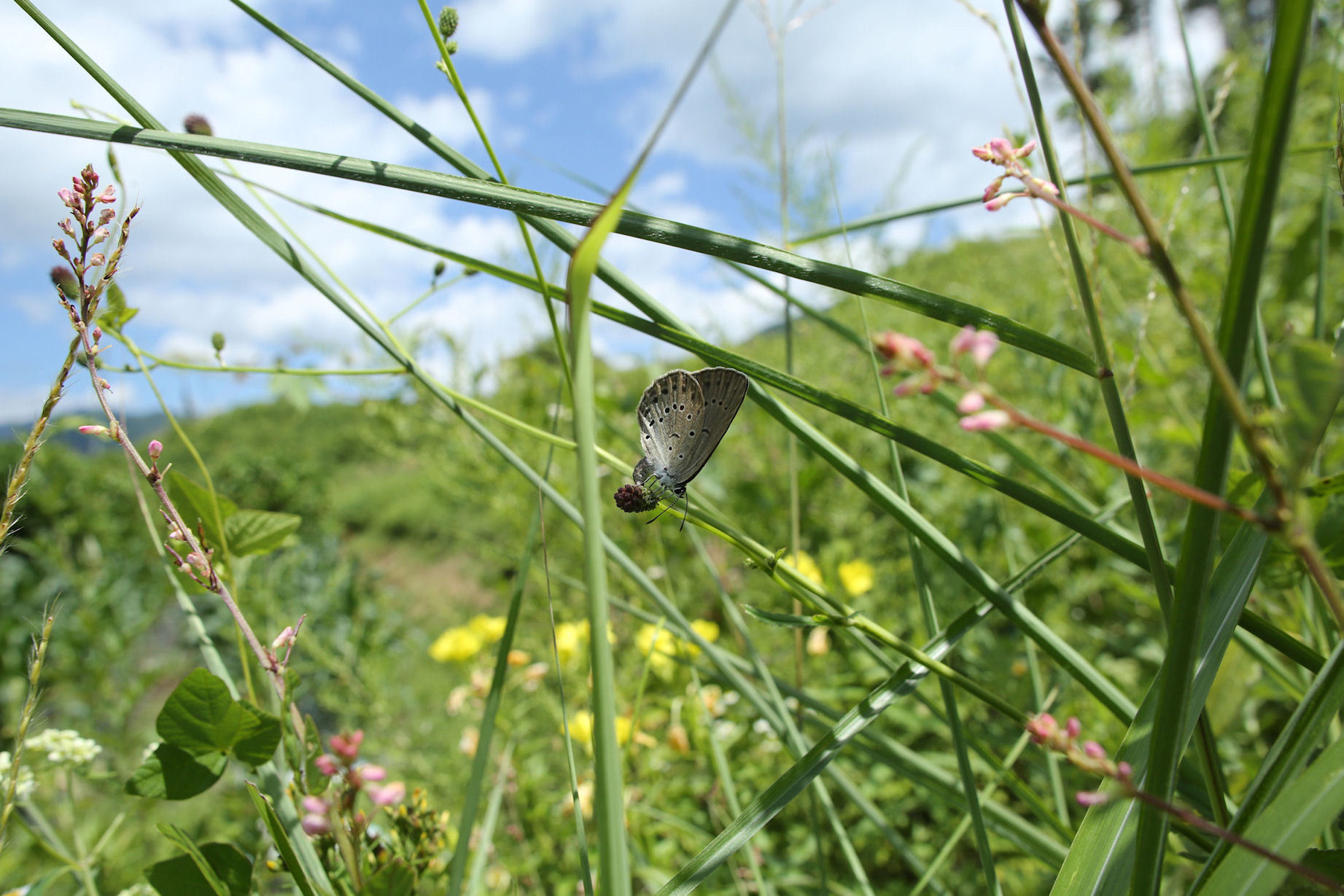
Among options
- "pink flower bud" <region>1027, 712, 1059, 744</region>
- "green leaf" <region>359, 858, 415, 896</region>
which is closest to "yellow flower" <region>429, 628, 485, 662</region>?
"green leaf" <region>359, 858, 415, 896</region>

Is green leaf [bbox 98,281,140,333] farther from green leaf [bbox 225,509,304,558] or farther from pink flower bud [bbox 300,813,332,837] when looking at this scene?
pink flower bud [bbox 300,813,332,837]

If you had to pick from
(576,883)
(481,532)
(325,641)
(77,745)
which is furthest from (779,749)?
(481,532)

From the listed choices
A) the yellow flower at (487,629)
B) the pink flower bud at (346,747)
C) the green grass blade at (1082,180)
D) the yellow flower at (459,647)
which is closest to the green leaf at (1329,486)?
the green grass blade at (1082,180)

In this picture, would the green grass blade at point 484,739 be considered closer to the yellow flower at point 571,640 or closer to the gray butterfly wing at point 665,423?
the gray butterfly wing at point 665,423

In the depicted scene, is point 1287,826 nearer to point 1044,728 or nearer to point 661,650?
point 1044,728

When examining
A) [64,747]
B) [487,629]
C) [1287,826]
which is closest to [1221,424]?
[1287,826]
